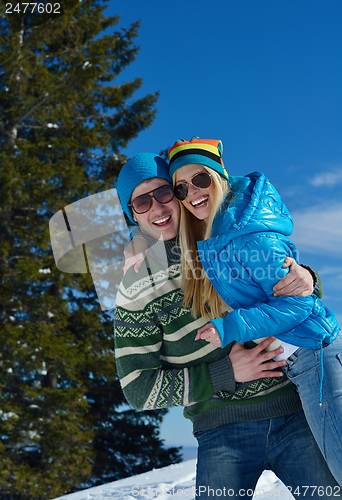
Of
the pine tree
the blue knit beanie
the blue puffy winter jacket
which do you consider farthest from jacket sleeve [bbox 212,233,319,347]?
the pine tree

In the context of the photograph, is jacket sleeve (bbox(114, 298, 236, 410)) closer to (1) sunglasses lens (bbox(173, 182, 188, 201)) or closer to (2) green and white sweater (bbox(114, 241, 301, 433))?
(2) green and white sweater (bbox(114, 241, 301, 433))

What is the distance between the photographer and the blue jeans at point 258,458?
5.46ft

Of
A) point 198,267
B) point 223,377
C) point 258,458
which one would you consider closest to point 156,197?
point 198,267

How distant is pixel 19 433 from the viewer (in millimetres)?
8172

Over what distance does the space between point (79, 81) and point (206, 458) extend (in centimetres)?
994

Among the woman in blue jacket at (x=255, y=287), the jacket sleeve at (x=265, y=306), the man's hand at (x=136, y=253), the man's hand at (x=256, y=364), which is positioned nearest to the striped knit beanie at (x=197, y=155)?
the woman in blue jacket at (x=255, y=287)

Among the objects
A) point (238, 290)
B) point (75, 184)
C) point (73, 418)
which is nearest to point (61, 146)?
point (75, 184)

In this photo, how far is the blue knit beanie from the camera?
6.98 feet

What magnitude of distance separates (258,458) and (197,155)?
1.47 meters

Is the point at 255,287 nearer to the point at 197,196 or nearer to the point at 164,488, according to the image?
the point at 197,196

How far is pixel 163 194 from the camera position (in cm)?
213

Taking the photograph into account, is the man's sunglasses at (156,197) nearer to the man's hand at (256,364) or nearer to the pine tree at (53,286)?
the man's hand at (256,364)

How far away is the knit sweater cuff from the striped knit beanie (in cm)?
95

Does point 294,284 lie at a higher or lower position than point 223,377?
higher
